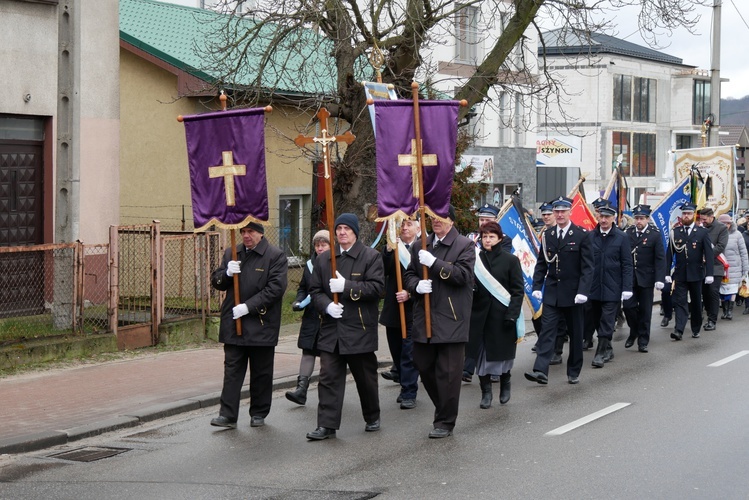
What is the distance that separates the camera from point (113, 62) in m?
15.6

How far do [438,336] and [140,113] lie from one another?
40.8 ft

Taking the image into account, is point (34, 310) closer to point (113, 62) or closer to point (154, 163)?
point (113, 62)

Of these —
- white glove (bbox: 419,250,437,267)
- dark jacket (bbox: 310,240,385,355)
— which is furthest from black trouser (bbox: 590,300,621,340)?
white glove (bbox: 419,250,437,267)

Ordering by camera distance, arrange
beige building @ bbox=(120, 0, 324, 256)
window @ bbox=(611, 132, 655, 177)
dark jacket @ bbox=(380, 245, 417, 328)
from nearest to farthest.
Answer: dark jacket @ bbox=(380, 245, 417, 328) → beige building @ bbox=(120, 0, 324, 256) → window @ bbox=(611, 132, 655, 177)

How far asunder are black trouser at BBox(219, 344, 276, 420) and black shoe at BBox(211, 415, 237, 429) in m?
0.03

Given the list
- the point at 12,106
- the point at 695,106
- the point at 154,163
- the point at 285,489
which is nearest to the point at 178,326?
the point at 12,106

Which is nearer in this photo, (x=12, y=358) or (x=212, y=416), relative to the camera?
(x=212, y=416)

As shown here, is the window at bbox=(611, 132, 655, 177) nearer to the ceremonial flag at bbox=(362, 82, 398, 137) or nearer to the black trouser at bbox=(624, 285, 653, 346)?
→ the black trouser at bbox=(624, 285, 653, 346)

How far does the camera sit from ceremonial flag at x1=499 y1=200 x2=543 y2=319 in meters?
14.0

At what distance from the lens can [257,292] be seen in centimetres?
966

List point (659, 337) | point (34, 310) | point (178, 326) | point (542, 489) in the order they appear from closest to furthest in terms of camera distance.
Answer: point (542, 489), point (34, 310), point (178, 326), point (659, 337)

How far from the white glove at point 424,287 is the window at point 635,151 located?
48.3 metres

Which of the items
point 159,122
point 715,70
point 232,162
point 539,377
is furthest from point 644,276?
point 715,70

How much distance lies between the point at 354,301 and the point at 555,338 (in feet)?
11.7
